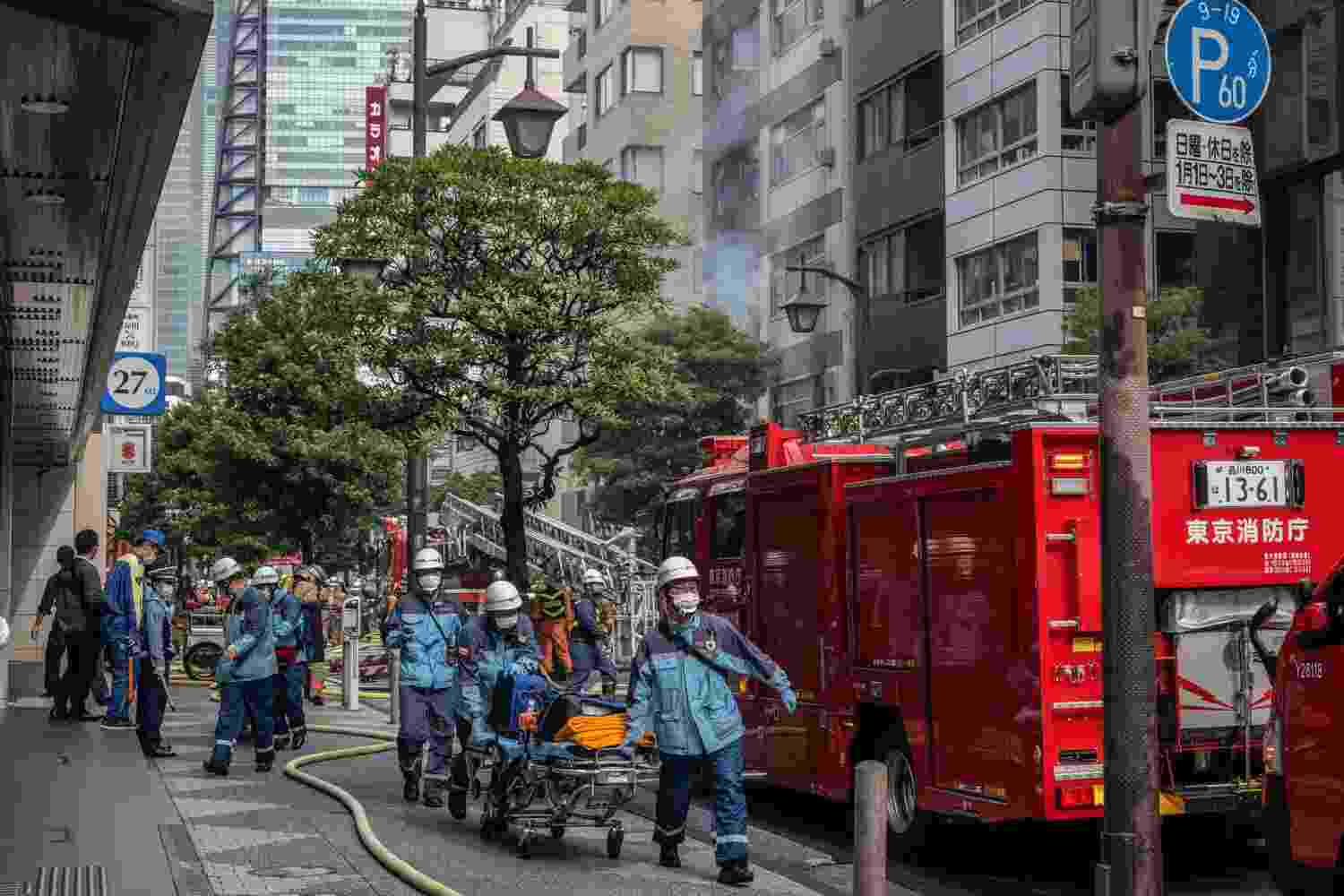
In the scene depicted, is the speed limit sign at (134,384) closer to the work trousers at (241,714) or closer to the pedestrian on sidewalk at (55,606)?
the pedestrian on sidewalk at (55,606)

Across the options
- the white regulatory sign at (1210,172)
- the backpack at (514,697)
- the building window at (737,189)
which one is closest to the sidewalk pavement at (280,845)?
the backpack at (514,697)

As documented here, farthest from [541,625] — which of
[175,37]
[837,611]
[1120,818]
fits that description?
[175,37]

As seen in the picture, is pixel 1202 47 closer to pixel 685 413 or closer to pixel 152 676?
pixel 152 676

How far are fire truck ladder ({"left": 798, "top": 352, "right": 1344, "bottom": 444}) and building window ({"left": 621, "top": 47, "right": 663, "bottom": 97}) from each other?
4784 cm

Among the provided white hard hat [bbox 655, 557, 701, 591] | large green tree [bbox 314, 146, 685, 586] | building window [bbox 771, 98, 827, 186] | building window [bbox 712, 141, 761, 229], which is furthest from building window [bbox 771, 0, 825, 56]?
white hard hat [bbox 655, 557, 701, 591]

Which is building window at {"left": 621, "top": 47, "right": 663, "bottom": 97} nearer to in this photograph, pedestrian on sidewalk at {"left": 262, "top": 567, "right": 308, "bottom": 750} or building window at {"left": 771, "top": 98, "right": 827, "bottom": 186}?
building window at {"left": 771, "top": 98, "right": 827, "bottom": 186}

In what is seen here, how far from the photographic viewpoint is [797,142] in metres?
45.1

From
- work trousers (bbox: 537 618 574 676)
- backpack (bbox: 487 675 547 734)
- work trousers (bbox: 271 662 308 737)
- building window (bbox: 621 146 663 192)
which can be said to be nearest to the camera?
backpack (bbox: 487 675 547 734)

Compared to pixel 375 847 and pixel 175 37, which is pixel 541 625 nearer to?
pixel 375 847

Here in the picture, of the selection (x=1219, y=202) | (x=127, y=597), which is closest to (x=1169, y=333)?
(x=127, y=597)

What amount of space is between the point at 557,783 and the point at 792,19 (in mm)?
35917

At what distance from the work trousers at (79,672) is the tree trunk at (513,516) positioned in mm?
Result: 4744

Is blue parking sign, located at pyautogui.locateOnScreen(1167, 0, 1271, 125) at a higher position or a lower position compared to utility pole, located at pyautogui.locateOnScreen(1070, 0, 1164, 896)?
higher

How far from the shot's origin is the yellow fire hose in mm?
10508
